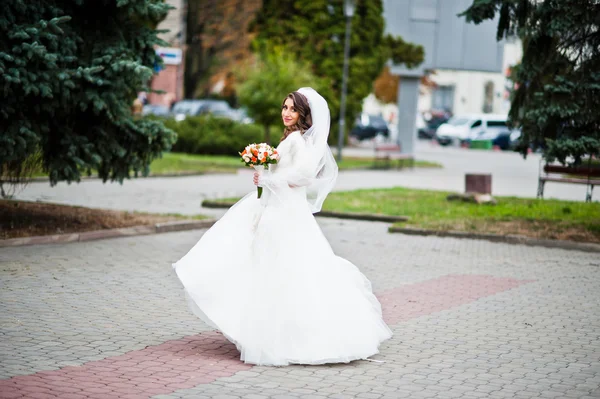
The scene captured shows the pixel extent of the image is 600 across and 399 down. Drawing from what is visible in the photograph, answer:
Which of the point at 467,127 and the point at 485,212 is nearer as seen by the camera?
the point at 485,212

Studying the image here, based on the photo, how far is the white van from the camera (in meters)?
58.7

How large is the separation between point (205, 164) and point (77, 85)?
57.0 ft

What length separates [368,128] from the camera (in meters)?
60.3

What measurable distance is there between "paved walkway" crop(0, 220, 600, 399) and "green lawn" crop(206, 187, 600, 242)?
262 cm

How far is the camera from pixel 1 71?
11.3 m

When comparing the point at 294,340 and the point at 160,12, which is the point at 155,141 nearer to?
the point at 160,12

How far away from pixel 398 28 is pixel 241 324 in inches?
1234

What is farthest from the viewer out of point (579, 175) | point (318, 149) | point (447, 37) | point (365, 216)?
point (447, 37)

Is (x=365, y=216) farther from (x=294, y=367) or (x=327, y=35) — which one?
(x=327, y=35)

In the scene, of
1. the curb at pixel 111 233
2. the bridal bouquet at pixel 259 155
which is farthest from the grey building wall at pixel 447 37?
the bridal bouquet at pixel 259 155

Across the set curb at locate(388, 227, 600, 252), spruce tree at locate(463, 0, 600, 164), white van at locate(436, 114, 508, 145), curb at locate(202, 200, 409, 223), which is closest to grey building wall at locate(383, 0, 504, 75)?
curb at locate(202, 200, 409, 223)

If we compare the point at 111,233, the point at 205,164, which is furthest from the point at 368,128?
the point at 111,233

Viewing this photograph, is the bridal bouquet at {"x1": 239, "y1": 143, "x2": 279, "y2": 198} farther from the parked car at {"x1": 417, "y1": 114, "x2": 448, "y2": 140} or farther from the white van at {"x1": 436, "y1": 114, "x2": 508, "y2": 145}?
the parked car at {"x1": 417, "y1": 114, "x2": 448, "y2": 140}

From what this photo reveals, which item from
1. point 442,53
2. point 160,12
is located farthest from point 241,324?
point 442,53
